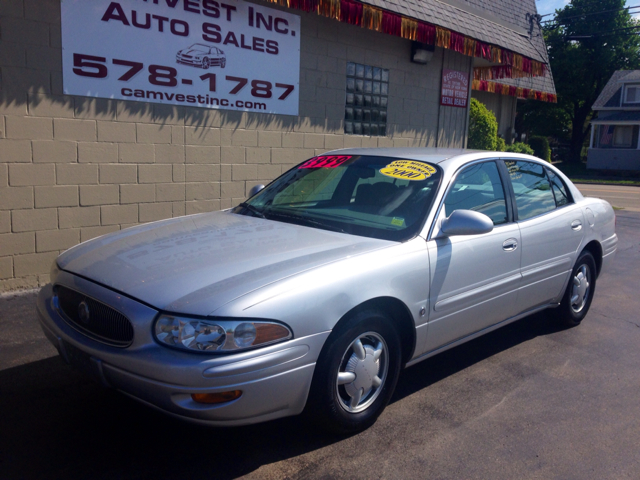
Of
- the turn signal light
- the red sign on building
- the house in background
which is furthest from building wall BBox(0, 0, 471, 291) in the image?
the house in background

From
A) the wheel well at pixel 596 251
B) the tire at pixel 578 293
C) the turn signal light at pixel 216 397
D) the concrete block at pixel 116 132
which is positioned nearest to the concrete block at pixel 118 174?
the concrete block at pixel 116 132

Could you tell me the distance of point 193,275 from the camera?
9.50 ft

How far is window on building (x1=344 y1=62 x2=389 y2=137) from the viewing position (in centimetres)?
865

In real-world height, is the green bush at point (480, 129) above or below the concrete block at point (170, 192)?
above

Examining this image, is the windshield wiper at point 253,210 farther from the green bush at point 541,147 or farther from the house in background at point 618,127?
the house in background at point 618,127

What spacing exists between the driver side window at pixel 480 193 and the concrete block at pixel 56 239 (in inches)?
159

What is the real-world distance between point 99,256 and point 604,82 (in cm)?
4719

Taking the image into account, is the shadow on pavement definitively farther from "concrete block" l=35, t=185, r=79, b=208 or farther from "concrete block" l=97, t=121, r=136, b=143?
"concrete block" l=97, t=121, r=136, b=143

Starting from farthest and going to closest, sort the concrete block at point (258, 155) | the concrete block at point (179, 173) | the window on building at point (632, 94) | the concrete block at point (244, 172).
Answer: the window on building at point (632, 94) → the concrete block at point (258, 155) → the concrete block at point (244, 172) → the concrete block at point (179, 173)

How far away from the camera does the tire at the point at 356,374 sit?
2.95 meters

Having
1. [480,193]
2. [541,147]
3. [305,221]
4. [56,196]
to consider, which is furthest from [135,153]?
[541,147]

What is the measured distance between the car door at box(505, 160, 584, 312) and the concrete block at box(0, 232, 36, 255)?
4527mm

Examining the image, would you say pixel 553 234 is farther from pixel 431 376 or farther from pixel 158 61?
pixel 158 61

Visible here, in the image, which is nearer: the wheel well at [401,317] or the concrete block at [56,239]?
the wheel well at [401,317]
